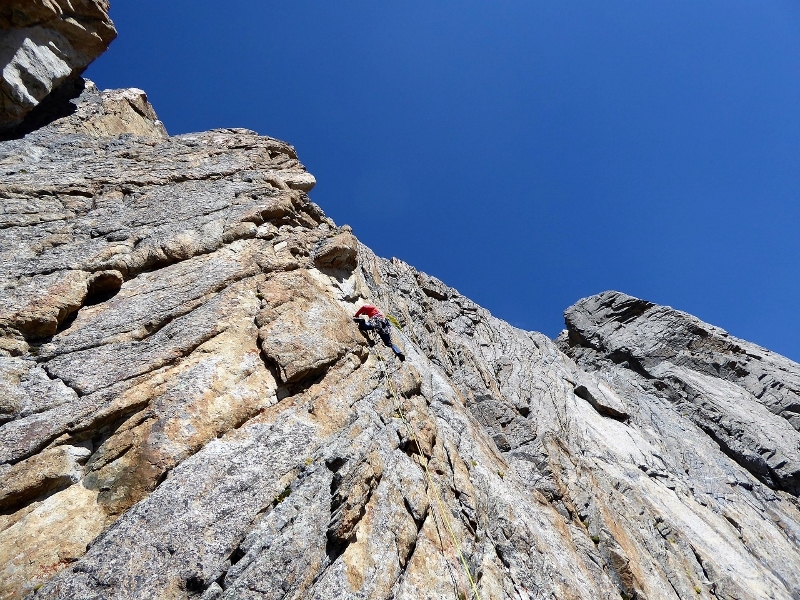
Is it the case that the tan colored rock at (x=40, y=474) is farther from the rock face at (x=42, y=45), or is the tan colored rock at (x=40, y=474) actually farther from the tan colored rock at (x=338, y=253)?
the rock face at (x=42, y=45)

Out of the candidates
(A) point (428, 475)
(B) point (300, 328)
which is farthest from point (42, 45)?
(A) point (428, 475)

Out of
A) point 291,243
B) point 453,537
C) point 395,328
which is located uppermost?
point 395,328

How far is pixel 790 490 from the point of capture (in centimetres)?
3183

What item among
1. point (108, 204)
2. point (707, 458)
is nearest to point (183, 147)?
point (108, 204)

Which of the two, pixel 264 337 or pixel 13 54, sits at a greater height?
pixel 13 54

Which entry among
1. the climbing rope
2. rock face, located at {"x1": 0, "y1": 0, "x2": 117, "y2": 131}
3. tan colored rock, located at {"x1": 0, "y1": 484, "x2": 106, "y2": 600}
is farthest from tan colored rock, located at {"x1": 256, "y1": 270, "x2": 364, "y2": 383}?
rock face, located at {"x1": 0, "y1": 0, "x2": 117, "y2": 131}

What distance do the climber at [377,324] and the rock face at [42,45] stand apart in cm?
2045

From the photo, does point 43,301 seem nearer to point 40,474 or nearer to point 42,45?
point 40,474

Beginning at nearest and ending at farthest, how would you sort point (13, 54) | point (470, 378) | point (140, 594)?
point (140, 594)
point (13, 54)
point (470, 378)

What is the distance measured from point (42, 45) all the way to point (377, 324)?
24060mm

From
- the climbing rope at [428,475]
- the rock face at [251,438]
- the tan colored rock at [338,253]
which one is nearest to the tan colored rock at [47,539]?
the rock face at [251,438]

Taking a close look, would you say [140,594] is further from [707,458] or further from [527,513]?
[707,458]

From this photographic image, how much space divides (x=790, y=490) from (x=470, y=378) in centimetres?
2340

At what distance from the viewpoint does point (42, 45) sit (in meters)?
25.6
